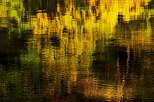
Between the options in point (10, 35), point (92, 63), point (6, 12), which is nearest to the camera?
point (92, 63)

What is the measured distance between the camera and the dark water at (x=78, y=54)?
40.4 ft

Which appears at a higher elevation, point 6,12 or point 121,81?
point 6,12

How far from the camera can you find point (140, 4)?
103 feet

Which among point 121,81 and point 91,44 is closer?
point 121,81

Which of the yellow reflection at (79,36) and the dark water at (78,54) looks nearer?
the dark water at (78,54)

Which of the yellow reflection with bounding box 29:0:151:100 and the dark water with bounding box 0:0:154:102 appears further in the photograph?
the yellow reflection with bounding box 29:0:151:100

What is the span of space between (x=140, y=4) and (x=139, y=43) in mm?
12996

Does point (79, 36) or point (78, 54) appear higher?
point (79, 36)

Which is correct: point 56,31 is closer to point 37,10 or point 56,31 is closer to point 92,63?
point 92,63

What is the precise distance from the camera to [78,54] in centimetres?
1694

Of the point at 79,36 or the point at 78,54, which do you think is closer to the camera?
the point at 78,54

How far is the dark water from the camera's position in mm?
12324

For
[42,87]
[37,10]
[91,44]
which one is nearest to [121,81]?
[42,87]

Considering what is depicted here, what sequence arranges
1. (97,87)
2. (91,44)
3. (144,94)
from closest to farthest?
(144,94)
(97,87)
(91,44)
